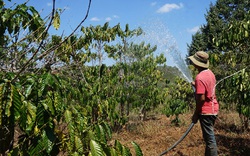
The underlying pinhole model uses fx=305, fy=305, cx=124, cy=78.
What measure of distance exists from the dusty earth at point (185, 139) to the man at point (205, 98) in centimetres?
132

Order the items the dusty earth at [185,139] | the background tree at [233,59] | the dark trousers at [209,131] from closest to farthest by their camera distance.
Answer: the dark trousers at [209,131] < the background tree at [233,59] < the dusty earth at [185,139]

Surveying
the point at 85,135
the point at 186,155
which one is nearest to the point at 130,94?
the point at 186,155

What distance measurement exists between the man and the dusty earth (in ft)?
4.32

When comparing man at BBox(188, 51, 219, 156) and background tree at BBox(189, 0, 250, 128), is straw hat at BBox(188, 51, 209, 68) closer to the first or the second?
man at BBox(188, 51, 219, 156)

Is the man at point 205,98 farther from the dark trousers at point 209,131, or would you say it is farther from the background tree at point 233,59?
the background tree at point 233,59

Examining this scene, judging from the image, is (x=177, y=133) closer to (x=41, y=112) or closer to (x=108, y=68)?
(x=108, y=68)

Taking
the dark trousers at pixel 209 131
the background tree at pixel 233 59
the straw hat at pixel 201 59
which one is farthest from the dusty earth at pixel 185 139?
the straw hat at pixel 201 59

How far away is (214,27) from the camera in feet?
91.4

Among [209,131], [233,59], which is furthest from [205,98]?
[233,59]

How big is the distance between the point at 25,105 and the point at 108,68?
269 inches

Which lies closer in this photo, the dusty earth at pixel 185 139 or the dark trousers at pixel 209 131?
the dark trousers at pixel 209 131

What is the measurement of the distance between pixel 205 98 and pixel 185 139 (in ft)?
10.8

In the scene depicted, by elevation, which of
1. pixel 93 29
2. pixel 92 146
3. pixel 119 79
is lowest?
pixel 92 146

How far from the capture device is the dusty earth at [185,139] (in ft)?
19.3
